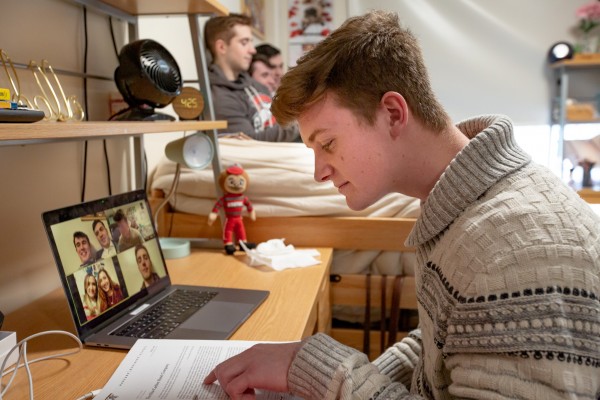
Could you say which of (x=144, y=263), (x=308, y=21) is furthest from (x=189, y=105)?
(x=308, y=21)

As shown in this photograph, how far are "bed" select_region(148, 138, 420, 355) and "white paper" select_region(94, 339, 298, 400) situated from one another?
2.45 ft

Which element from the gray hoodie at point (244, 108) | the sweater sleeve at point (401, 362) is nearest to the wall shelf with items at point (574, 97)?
the gray hoodie at point (244, 108)

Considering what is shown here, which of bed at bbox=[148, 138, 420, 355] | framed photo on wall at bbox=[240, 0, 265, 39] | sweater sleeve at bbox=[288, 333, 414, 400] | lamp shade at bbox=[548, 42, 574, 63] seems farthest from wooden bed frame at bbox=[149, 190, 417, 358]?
lamp shade at bbox=[548, 42, 574, 63]

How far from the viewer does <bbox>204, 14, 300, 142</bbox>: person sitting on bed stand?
2309 mm

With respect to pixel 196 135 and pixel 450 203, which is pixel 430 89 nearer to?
pixel 450 203

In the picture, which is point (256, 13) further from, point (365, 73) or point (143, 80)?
point (365, 73)

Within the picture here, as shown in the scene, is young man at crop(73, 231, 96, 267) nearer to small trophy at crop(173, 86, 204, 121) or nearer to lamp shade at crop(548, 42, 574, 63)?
small trophy at crop(173, 86, 204, 121)

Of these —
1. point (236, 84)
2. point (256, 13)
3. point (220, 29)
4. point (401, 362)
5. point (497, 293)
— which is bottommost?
point (401, 362)

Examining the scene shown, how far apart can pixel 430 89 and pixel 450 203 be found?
20 centimetres

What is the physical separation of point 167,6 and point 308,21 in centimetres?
266

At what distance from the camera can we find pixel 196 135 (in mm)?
1494

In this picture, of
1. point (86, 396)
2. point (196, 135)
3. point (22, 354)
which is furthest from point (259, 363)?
point (196, 135)

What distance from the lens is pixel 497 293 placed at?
0.57 m

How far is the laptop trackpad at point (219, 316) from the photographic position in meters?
0.99
